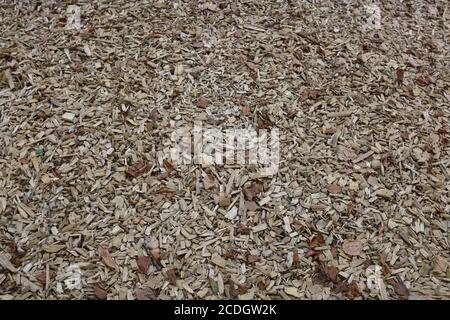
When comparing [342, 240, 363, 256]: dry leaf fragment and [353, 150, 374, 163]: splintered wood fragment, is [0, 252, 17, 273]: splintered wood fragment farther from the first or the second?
[353, 150, 374, 163]: splintered wood fragment

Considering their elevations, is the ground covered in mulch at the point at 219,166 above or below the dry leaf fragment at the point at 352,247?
above

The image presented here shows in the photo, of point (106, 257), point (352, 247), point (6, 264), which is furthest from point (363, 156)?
point (6, 264)

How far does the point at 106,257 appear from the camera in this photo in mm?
2354

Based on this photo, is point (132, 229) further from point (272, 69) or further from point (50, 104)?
point (272, 69)

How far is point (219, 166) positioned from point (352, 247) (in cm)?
94

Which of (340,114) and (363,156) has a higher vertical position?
(340,114)

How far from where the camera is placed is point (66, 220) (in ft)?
8.08

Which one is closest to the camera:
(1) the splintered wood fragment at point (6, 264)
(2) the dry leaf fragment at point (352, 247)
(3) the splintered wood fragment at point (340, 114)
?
(1) the splintered wood fragment at point (6, 264)

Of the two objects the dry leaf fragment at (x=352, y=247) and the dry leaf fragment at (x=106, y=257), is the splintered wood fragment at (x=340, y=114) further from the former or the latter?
the dry leaf fragment at (x=106, y=257)

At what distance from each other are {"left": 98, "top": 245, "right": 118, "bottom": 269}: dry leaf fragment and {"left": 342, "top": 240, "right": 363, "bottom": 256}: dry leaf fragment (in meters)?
1.31

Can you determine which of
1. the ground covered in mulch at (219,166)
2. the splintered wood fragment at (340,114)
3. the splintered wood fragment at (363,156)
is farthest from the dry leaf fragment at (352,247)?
the splintered wood fragment at (340,114)

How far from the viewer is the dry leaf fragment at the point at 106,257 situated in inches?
91.7

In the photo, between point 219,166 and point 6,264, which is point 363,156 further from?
point 6,264

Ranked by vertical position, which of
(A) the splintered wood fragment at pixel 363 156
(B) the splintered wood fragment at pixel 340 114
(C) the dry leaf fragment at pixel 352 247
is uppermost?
(B) the splintered wood fragment at pixel 340 114
